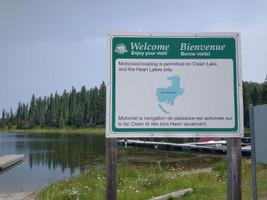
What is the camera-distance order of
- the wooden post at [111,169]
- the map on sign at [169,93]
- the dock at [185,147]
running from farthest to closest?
the dock at [185,147]
the map on sign at [169,93]
the wooden post at [111,169]

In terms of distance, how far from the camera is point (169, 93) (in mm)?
3811

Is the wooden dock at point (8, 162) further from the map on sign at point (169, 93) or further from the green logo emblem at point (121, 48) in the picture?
the map on sign at point (169, 93)

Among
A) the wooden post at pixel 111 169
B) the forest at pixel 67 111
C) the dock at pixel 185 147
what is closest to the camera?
the wooden post at pixel 111 169

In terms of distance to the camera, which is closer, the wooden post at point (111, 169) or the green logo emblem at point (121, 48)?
the wooden post at point (111, 169)

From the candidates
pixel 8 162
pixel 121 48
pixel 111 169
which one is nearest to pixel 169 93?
pixel 121 48

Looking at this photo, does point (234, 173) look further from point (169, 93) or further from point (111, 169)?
point (111, 169)

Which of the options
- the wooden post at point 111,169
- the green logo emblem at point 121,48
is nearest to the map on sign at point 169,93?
the green logo emblem at point 121,48

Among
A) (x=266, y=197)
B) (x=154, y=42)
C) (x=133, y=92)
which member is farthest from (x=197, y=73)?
(x=266, y=197)

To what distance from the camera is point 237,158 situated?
3.70 m

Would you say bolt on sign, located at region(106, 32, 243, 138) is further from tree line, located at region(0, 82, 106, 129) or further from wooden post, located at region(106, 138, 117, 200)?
tree line, located at region(0, 82, 106, 129)

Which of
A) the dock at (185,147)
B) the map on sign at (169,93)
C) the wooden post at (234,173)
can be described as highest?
the map on sign at (169,93)

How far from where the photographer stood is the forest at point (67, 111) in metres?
95.7

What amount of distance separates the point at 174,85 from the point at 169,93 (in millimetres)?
164

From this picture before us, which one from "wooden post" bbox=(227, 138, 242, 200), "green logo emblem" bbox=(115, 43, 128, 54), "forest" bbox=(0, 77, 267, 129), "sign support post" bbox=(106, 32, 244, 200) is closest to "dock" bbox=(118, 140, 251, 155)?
"wooden post" bbox=(227, 138, 242, 200)
